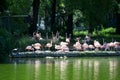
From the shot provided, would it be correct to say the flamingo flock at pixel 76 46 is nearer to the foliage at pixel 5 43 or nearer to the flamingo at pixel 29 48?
the flamingo at pixel 29 48

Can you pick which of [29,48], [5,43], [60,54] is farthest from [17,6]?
[5,43]

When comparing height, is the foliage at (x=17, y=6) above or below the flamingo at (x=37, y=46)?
above

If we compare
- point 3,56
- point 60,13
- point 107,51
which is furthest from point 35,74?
point 60,13

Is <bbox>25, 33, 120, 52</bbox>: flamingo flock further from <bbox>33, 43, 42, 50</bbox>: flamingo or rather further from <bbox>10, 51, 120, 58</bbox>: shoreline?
<bbox>10, 51, 120, 58</bbox>: shoreline

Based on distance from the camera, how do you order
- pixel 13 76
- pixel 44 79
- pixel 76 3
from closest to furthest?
pixel 44 79 < pixel 13 76 < pixel 76 3

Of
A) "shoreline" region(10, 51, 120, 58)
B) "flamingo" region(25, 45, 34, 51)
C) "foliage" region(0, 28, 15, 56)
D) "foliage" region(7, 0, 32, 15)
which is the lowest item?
"shoreline" region(10, 51, 120, 58)

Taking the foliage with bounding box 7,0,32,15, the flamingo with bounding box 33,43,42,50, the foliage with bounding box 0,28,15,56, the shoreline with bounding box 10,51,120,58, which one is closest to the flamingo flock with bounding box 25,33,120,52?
A: the flamingo with bounding box 33,43,42,50

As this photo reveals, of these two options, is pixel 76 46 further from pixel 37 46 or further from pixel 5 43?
pixel 5 43

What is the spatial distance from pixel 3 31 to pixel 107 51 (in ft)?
34.7

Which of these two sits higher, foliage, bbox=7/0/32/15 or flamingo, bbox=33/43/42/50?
foliage, bbox=7/0/32/15

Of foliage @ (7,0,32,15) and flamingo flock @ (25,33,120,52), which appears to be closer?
flamingo flock @ (25,33,120,52)

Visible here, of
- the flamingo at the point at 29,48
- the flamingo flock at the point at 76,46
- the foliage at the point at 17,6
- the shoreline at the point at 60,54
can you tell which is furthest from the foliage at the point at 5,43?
the foliage at the point at 17,6

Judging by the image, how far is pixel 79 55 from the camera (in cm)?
3512

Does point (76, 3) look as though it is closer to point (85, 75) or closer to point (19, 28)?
point (19, 28)
